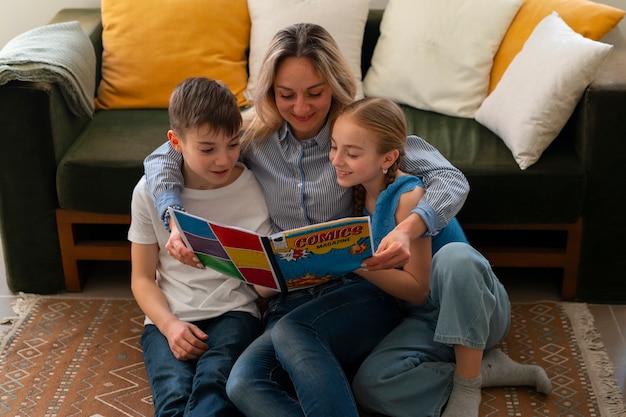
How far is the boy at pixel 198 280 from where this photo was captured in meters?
1.90

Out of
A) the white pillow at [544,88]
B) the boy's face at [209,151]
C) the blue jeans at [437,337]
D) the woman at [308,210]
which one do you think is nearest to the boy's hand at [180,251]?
the woman at [308,210]

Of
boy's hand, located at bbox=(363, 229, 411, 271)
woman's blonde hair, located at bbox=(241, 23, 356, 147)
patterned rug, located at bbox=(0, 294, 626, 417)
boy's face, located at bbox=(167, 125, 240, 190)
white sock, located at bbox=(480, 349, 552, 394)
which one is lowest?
patterned rug, located at bbox=(0, 294, 626, 417)

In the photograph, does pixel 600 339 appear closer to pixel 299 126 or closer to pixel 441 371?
pixel 441 371

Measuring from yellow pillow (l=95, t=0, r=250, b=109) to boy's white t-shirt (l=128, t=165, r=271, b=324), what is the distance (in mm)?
777

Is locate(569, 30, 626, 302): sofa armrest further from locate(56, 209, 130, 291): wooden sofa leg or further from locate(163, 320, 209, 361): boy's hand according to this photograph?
locate(56, 209, 130, 291): wooden sofa leg

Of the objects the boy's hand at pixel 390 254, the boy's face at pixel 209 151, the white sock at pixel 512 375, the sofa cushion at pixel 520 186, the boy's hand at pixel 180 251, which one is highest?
the boy's face at pixel 209 151

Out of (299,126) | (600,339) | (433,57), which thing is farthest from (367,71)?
(600,339)

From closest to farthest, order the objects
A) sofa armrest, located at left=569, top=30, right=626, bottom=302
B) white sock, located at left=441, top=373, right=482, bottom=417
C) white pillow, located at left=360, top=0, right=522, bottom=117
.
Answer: white sock, located at left=441, top=373, right=482, bottom=417 < sofa armrest, located at left=569, top=30, right=626, bottom=302 < white pillow, located at left=360, top=0, right=522, bottom=117

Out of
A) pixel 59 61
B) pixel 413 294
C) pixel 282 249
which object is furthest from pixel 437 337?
pixel 59 61

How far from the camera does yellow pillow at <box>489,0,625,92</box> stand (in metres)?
2.52

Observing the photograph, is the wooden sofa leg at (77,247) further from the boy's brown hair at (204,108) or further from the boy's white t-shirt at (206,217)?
the boy's brown hair at (204,108)

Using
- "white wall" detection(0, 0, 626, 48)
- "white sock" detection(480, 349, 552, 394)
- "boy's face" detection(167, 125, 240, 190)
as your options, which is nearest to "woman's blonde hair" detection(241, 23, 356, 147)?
"boy's face" detection(167, 125, 240, 190)

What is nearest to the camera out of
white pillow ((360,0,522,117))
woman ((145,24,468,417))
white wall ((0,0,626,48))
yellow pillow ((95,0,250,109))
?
woman ((145,24,468,417))

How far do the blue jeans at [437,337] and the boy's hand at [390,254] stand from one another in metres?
0.16
